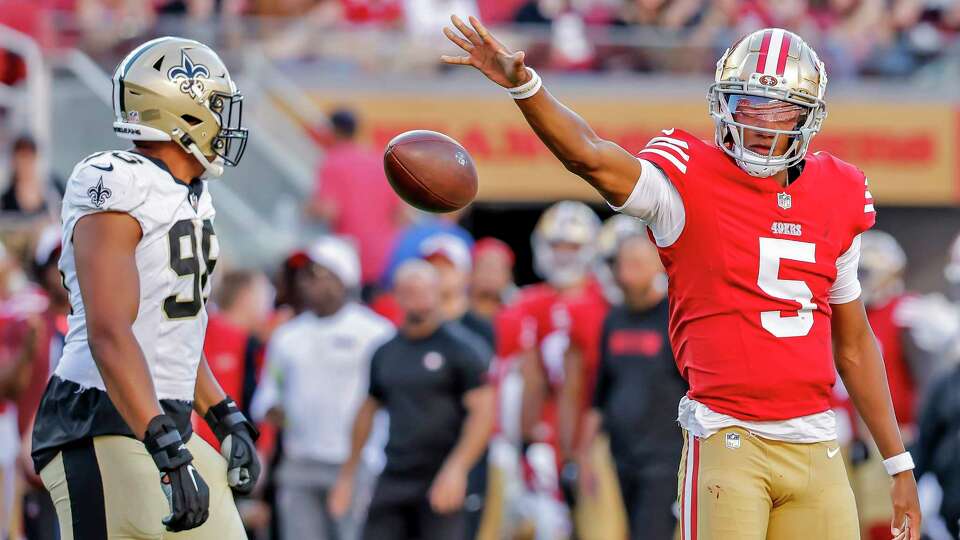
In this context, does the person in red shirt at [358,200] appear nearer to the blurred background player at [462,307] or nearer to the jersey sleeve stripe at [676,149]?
the blurred background player at [462,307]

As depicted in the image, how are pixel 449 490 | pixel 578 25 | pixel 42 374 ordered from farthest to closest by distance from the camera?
pixel 578 25 < pixel 449 490 < pixel 42 374

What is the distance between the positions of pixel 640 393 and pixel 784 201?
12.0 feet

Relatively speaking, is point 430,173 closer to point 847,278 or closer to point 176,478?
point 176,478

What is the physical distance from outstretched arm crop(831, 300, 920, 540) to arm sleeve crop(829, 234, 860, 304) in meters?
0.03

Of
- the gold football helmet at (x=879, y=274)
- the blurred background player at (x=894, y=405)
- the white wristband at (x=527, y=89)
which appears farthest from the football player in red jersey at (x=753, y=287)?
the gold football helmet at (x=879, y=274)

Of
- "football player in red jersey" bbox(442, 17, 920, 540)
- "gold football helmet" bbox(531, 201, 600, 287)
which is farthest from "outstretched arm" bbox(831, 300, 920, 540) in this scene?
→ "gold football helmet" bbox(531, 201, 600, 287)

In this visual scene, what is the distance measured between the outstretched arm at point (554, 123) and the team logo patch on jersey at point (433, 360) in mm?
3762

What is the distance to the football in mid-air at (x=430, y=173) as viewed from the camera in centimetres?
464

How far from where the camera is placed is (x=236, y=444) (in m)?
4.73

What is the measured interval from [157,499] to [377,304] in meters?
5.84

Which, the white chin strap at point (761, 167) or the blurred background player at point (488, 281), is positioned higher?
A: the blurred background player at point (488, 281)

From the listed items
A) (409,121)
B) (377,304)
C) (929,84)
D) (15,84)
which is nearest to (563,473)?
(377,304)

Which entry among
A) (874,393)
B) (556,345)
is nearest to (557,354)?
(556,345)

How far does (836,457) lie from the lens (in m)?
4.51
